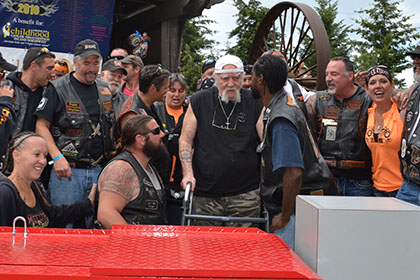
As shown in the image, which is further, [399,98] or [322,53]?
[322,53]

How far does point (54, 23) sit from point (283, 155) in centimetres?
678

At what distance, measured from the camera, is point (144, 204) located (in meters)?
3.17

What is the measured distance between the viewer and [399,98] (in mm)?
4051

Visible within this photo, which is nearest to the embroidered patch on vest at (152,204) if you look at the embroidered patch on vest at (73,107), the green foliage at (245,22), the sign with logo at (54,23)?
the embroidered patch on vest at (73,107)

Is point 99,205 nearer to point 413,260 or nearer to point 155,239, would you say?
point 155,239

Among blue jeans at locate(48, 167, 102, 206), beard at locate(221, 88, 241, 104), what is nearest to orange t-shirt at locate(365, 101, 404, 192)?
beard at locate(221, 88, 241, 104)

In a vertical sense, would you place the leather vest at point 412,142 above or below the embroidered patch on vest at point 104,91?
below

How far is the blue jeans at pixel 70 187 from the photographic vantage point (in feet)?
13.1

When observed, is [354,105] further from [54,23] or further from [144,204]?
[54,23]

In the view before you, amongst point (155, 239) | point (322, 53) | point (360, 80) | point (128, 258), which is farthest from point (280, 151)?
point (322, 53)

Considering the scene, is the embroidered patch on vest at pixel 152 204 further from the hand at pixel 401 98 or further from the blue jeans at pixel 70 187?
the hand at pixel 401 98

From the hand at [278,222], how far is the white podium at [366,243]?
1554mm

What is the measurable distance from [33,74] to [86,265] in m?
3.40

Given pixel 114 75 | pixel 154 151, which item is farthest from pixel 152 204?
pixel 114 75
